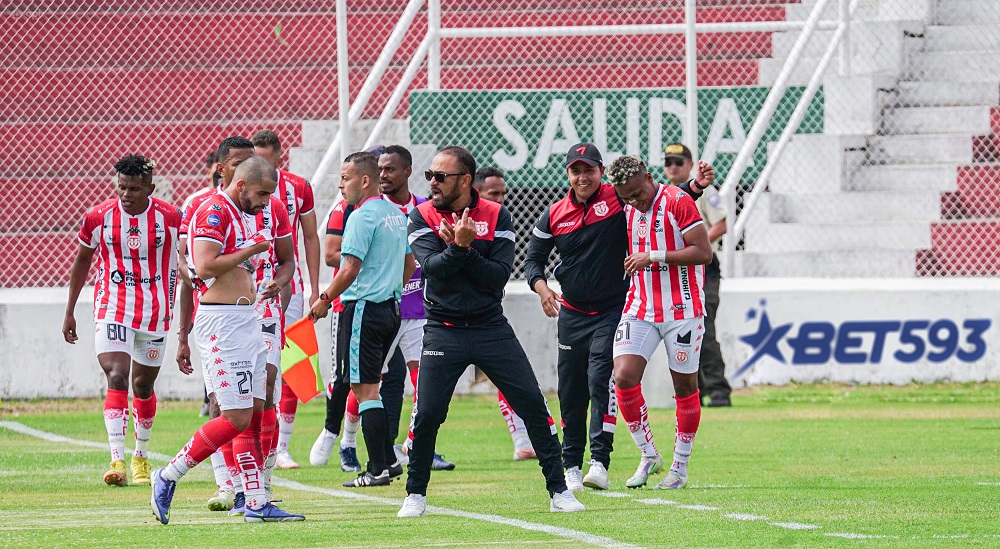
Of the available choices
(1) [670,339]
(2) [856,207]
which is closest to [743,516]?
(1) [670,339]

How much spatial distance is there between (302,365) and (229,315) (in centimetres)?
321

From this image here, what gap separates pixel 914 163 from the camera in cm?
1841

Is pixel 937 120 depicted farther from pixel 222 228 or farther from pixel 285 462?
pixel 222 228

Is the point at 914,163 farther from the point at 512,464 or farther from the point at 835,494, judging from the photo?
the point at 835,494

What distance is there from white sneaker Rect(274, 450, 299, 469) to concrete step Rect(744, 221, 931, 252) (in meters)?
7.79

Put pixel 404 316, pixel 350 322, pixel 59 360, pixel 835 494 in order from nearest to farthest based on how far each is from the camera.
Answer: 1. pixel 835 494
2. pixel 350 322
3. pixel 404 316
4. pixel 59 360

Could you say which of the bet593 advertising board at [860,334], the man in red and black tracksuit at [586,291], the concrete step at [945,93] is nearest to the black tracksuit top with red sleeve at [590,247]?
the man in red and black tracksuit at [586,291]

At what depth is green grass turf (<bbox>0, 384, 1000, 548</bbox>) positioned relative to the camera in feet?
24.5

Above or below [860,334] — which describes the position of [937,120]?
above

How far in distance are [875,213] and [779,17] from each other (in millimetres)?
3495

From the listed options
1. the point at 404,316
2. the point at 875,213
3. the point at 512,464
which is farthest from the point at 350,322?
the point at 875,213

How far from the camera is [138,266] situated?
10453 mm

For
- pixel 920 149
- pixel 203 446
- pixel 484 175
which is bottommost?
pixel 203 446

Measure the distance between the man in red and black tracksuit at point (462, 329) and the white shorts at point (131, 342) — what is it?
2.81 m
